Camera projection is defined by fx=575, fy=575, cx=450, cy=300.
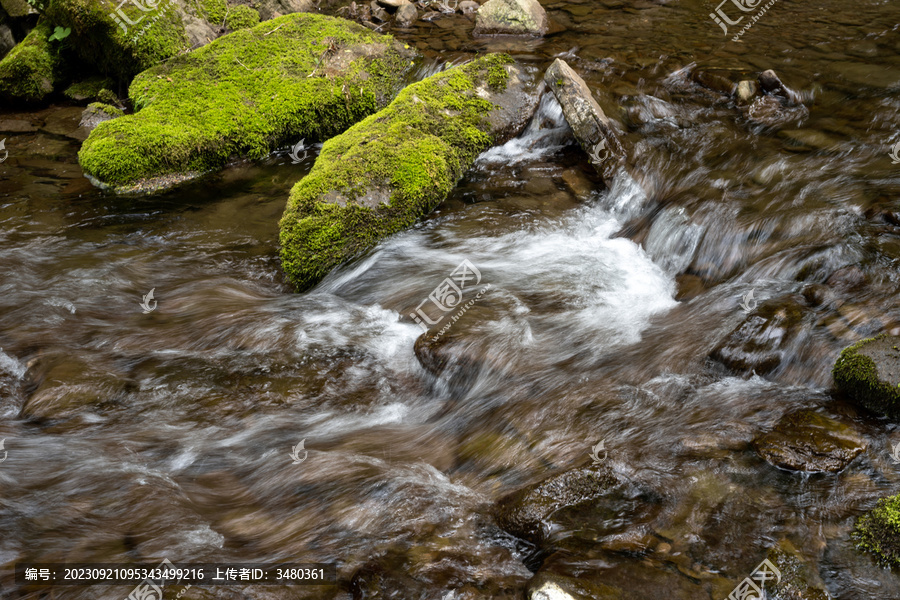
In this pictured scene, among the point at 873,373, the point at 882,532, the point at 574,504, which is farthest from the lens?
the point at 873,373

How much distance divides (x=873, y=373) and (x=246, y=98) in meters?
7.85

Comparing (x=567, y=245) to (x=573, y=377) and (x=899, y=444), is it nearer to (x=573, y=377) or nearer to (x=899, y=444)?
(x=573, y=377)

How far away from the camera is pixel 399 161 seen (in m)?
6.39

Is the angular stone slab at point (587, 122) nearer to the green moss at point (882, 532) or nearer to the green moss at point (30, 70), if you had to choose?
the green moss at point (882, 532)

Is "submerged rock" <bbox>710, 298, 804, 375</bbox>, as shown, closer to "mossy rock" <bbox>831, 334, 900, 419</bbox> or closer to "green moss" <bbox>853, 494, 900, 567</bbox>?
"mossy rock" <bbox>831, 334, 900, 419</bbox>

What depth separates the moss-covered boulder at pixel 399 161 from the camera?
19.5 ft

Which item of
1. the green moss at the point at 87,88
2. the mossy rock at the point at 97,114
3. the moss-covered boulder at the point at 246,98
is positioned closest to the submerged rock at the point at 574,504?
the moss-covered boulder at the point at 246,98

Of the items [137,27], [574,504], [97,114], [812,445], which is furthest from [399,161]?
[97,114]

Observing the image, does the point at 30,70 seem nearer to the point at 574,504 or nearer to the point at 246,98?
the point at 246,98

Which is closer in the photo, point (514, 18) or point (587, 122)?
point (587, 122)

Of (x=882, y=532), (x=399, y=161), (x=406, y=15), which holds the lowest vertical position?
(x=882, y=532)

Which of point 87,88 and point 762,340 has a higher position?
point 87,88

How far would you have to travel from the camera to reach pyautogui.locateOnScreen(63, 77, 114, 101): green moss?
9648 mm

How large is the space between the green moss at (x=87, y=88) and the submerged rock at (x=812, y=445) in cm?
1075
